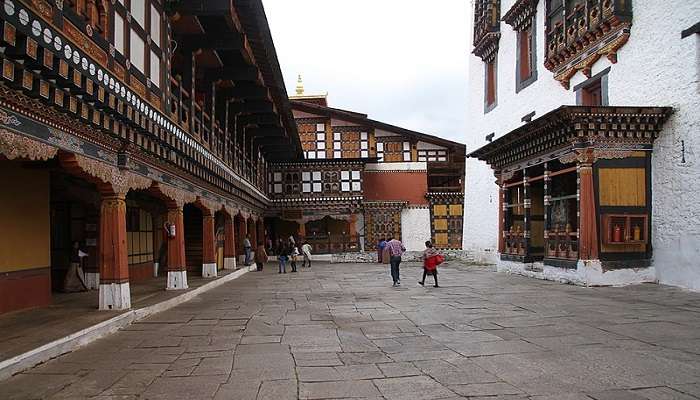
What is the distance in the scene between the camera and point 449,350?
6102 mm

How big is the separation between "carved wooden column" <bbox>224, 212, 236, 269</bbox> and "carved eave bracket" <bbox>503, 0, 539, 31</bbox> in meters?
12.5

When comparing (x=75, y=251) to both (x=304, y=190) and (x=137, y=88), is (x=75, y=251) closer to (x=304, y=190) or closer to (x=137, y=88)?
(x=137, y=88)

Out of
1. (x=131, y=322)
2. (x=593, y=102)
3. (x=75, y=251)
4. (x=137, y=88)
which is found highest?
(x=593, y=102)

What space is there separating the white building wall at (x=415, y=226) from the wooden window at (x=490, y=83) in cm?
904

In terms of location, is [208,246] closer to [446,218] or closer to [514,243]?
[514,243]

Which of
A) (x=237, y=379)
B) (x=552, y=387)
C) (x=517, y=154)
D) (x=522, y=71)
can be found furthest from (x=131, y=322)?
(x=522, y=71)

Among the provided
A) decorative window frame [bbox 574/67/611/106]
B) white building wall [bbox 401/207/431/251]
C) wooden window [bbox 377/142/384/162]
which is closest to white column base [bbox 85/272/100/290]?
decorative window frame [bbox 574/67/611/106]

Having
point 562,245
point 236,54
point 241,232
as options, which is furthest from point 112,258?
point 241,232

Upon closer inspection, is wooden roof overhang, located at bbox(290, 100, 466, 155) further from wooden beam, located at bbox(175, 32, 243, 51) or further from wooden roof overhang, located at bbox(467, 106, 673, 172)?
wooden beam, located at bbox(175, 32, 243, 51)

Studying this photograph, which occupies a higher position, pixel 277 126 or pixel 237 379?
pixel 277 126

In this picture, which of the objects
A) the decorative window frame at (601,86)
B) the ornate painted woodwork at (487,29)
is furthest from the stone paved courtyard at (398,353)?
the ornate painted woodwork at (487,29)

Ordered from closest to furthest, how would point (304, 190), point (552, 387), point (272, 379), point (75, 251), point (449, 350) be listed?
1. point (552, 387)
2. point (272, 379)
3. point (449, 350)
4. point (75, 251)
5. point (304, 190)

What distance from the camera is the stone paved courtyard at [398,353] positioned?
15.3 feet

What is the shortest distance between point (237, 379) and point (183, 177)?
7704 millimetres
